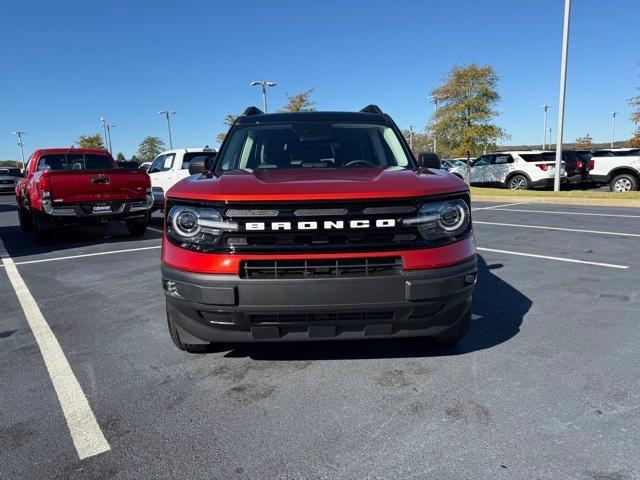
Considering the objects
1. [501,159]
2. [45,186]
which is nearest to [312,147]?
[45,186]

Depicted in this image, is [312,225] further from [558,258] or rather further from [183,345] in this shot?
[558,258]

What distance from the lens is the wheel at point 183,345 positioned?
3.16m

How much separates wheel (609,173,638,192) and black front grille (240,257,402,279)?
18.4 meters

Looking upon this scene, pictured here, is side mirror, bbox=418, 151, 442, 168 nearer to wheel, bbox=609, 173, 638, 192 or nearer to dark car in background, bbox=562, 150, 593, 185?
wheel, bbox=609, 173, 638, 192

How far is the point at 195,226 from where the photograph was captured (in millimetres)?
2654

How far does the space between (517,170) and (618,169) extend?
3834 mm

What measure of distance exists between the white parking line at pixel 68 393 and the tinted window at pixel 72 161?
6.76 meters

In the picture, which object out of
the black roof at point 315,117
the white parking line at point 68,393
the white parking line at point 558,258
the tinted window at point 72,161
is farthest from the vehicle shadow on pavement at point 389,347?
the tinted window at point 72,161

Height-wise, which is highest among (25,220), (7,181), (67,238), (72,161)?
(72,161)

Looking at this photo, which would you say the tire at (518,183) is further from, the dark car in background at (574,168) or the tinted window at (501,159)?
the dark car in background at (574,168)

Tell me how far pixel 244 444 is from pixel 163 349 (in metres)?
1.47

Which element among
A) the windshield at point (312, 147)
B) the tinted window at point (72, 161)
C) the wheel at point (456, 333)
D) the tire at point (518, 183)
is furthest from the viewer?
the tire at point (518, 183)

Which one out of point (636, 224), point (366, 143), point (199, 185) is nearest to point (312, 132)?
point (366, 143)

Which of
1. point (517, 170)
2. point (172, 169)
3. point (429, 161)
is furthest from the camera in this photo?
point (517, 170)
